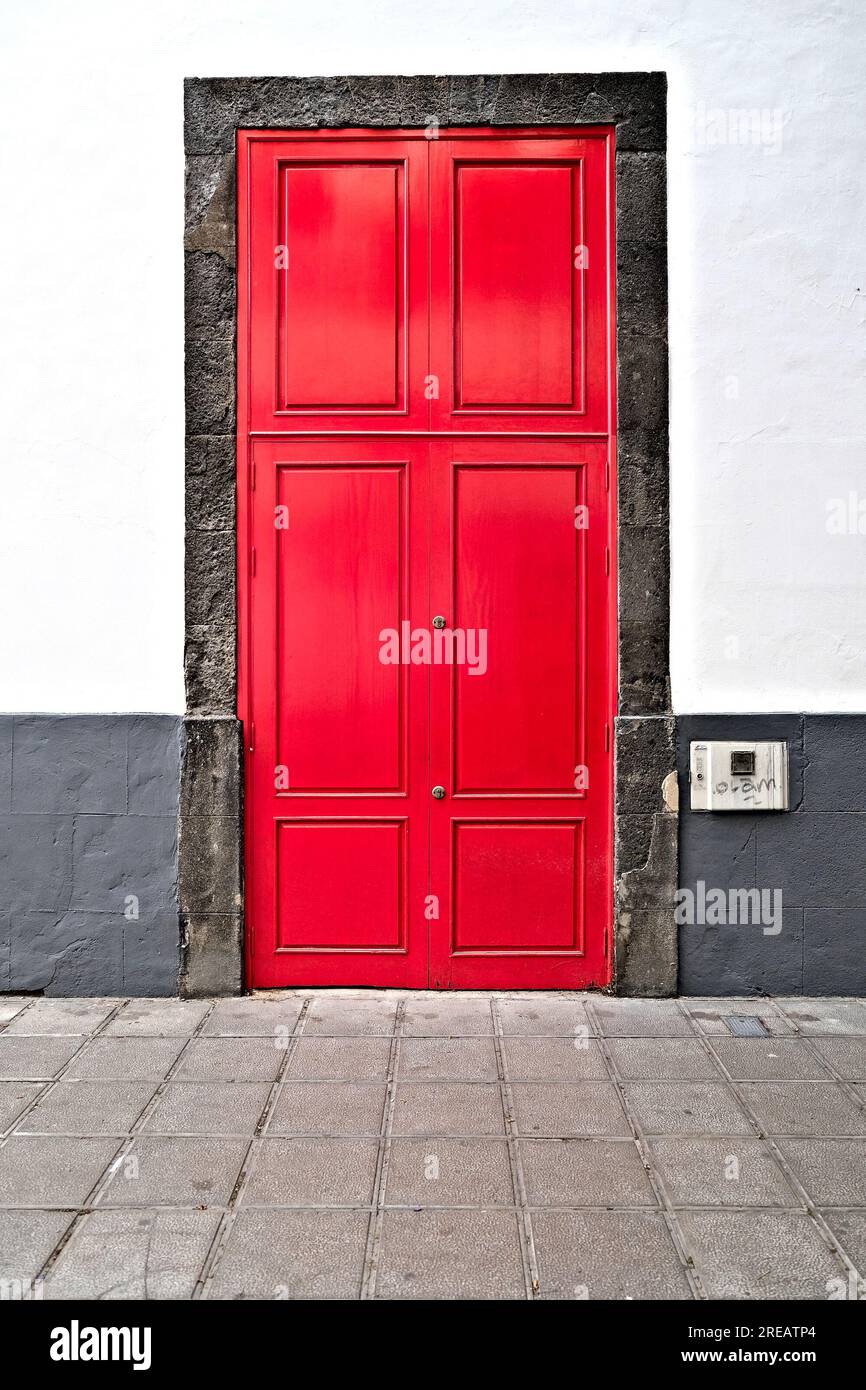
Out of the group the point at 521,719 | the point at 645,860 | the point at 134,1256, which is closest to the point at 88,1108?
the point at 134,1256

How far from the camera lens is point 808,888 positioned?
501cm

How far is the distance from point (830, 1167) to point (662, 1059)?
96 cm

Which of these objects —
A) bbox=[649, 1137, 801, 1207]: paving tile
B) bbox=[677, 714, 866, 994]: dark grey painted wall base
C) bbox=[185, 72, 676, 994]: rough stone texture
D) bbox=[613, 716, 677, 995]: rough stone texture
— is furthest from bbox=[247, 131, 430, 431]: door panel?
bbox=[649, 1137, 801, 1207]: paving tile

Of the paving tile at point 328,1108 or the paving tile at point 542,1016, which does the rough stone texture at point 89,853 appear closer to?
the paving tile at point 328,1108

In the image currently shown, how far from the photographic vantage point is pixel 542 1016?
15.6 feet

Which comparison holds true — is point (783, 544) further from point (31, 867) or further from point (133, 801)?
point (31, 867)

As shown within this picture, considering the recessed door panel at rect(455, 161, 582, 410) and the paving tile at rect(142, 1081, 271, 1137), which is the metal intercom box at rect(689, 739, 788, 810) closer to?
the recessed door panel at rect(455, 161, 582, 410)

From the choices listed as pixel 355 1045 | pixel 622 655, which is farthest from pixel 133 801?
pixel 622 655

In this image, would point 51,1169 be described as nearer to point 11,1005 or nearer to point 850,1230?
point 11,1005

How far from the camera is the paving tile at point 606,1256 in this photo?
2.68 metres


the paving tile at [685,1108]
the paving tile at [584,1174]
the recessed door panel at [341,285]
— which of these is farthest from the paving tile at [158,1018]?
the recessed door panel at [341,285]

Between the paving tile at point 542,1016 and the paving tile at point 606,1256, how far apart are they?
1.53 metres

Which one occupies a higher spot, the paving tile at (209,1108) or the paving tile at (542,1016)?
the paving tile at (542,1016)

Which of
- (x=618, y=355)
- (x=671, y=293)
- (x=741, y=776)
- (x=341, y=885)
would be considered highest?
(x=671, y=293)
